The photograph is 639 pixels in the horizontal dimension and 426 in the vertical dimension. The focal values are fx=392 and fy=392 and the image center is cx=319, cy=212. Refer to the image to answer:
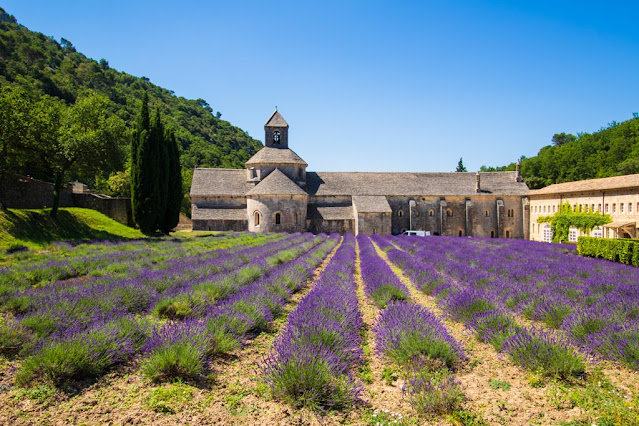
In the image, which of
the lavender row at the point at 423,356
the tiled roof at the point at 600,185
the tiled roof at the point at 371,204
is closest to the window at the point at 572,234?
the tiled roof at the point at 600,185

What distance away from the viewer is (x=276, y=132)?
40406 mm

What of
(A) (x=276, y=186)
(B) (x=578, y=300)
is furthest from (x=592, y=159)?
(B) (x=578, y=300)

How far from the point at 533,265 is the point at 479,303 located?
761 centimetres

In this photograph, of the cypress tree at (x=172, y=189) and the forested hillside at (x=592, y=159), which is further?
the forested hillside at (x=592, y=159)

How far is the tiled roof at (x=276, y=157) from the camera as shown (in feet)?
124

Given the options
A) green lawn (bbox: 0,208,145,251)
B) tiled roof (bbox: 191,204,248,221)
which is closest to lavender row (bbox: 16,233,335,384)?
green lawn (bbox: 0,208,145,251)

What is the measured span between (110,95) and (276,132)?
62.5 metres

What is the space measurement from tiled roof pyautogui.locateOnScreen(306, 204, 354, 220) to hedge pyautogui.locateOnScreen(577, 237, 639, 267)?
2058cm

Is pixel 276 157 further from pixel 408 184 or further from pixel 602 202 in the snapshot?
pixel 602 202

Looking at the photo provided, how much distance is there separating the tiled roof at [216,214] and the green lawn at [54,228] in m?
8.80

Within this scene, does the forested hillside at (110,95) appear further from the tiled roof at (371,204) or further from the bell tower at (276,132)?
the tiled roof at (371,204)

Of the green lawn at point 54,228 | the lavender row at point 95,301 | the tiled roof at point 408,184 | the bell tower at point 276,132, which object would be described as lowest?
the lavender row at point 95,301

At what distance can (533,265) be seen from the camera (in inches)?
515

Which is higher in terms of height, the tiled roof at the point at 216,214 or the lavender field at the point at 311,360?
the tiled roof at the point at 216,214
